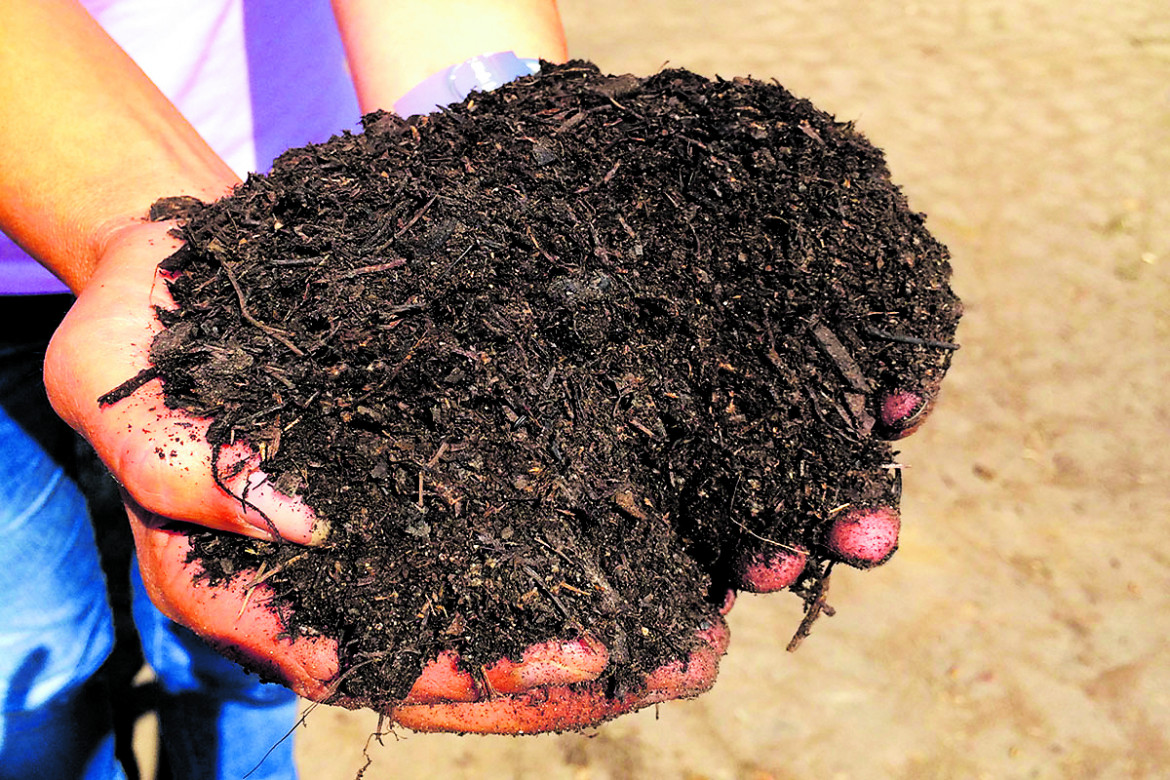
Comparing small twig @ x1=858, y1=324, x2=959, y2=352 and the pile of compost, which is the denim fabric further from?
small twig @ x1=858, y1=324, x2=959, y2=352

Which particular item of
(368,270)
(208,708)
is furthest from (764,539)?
(208,708)

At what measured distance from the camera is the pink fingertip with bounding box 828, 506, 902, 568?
1631mm

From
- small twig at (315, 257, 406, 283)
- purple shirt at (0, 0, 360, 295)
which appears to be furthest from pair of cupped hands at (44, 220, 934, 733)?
purple shirt at (0, 0, 360, 295)

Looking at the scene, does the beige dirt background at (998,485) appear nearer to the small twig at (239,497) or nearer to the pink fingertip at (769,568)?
the pink fingertip at (769,568)

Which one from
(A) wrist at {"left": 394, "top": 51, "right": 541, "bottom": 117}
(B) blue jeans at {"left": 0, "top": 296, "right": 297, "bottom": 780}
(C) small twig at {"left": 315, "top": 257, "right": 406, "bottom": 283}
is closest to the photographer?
(C) small twig at {"left": 315, "top": 257, "right": 406, "bottom": 283}

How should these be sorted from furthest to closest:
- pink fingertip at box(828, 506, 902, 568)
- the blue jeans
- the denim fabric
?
the denim fabric, the blue jeans, pink fingertip at box(828, 506, 902, 568)

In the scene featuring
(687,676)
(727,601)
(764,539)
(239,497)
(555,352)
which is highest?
(239,497)

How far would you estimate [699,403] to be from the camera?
5.45 feet

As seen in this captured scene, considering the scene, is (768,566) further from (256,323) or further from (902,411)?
(256,323)

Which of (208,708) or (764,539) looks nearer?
(764,539)

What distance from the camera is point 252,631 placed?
57.6 inches

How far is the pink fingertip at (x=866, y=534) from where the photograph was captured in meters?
1.63

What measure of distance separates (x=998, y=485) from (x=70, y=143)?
3.75m

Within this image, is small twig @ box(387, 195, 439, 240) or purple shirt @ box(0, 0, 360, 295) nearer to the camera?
small twig @ box(387, 195, 439, 240)
